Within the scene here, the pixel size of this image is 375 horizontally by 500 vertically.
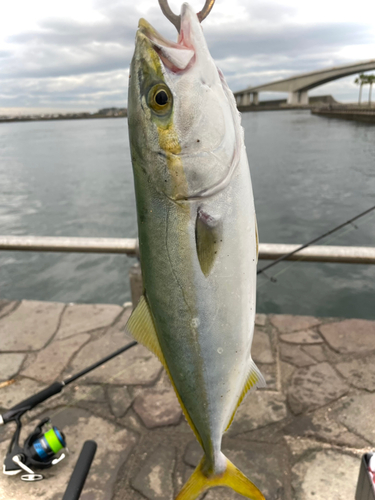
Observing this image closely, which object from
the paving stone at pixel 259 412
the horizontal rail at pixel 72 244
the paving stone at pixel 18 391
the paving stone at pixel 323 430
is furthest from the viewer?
the horizontal rail at pixel 72 244

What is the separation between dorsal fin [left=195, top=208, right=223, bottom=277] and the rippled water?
422 centimetres

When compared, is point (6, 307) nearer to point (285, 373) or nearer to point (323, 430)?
point (285, 373)

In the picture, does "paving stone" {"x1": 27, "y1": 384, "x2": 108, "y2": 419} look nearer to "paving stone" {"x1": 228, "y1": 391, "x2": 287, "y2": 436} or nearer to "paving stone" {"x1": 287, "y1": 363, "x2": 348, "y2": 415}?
"paving stone" {"x1": 228, "y1": 391, "x2": 287, "y2": 436}

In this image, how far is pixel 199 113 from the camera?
3.94 feet

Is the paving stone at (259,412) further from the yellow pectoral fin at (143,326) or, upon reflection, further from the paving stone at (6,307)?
the paving stone at (6,307)

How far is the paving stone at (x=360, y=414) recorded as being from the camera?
9.37 ft

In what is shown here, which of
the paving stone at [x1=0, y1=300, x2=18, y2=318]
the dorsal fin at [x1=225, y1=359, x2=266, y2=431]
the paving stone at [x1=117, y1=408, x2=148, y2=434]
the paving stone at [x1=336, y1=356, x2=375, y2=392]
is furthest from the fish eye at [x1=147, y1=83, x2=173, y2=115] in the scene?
the paving stone at [x1=0, y1=300, x2=18, y2=318]

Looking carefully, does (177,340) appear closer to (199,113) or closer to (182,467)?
(199,113)

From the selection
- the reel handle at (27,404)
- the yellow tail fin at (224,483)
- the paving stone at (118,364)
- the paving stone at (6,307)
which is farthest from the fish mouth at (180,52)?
the paving stone at (6,307)

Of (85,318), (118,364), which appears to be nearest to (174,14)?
(118,364)

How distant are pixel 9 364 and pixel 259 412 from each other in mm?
2558

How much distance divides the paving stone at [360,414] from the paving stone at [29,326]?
124 inches

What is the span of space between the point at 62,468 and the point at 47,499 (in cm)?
25

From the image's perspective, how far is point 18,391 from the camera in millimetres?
3430
